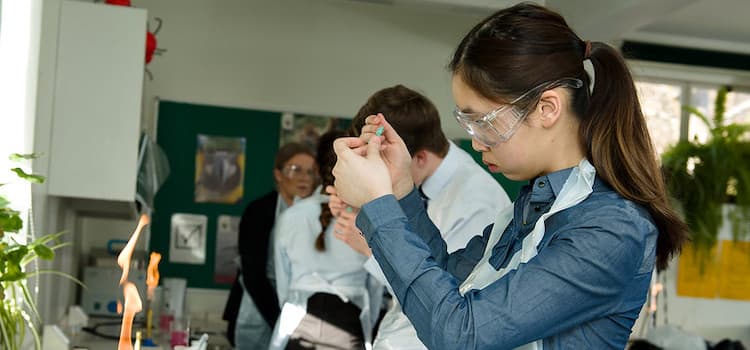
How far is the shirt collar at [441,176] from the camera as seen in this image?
253cm

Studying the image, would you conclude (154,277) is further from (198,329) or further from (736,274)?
(736,274)

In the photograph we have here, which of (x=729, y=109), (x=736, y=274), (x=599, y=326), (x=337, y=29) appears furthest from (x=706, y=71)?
(x=599, y=326)

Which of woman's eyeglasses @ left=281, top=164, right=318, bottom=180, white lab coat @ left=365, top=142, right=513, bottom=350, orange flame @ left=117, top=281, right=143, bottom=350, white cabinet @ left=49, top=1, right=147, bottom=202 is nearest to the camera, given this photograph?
orange flame @ left=117, top=281, right=143, bottom=350

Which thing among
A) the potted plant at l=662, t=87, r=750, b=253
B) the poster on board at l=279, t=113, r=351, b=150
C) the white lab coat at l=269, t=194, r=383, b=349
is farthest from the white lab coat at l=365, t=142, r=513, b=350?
the potted plant at l=662, t=87, r=750, b=253

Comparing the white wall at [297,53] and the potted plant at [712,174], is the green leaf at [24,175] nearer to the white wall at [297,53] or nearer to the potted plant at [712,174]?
the white wall at [297,53]

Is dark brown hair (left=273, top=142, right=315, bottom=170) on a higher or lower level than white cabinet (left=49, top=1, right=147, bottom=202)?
lower

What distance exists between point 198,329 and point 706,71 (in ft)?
14.0

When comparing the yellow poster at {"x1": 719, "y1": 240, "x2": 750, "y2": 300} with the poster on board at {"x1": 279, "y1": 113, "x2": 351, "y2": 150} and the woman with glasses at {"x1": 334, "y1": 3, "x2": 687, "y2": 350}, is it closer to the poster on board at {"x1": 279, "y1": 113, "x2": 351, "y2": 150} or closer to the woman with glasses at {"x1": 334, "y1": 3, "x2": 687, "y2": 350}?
the poster on board at {"x1": 279, "y1": 113, "x2": 351, "y2": 150}

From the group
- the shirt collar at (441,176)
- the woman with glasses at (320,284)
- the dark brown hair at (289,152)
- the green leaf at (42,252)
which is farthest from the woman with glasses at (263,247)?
the green leaf at (42,252)

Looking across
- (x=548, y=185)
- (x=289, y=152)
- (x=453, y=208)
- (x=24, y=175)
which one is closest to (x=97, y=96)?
(x=289, y=152)

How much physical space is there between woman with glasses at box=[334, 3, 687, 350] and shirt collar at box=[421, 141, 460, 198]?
109cm

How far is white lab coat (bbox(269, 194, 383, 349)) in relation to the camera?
329cm

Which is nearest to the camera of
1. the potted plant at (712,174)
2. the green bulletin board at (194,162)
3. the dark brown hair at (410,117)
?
the dark brown hair at (410,117)

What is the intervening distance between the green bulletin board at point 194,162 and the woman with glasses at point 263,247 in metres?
1.26
